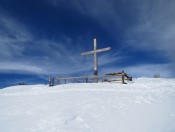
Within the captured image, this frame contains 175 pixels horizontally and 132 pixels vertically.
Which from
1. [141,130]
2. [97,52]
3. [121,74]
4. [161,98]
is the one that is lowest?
[141,130]

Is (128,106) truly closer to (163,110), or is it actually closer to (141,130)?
(163,110)

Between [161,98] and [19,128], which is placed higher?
[161,98]

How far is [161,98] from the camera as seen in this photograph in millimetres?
10156

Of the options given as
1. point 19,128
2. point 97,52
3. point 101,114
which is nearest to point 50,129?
point 19,128

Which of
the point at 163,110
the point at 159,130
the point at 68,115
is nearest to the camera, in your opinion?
the point at 159,130

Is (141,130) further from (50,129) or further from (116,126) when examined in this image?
(50,129)

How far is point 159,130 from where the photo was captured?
5.93 metres

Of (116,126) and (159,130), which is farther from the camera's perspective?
(116,126)

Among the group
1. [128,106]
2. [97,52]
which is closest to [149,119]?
[128,106]

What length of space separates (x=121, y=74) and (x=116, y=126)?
1252 cm

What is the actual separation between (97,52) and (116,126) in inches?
697

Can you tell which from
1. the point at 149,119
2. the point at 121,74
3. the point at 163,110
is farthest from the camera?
the point at 121,74

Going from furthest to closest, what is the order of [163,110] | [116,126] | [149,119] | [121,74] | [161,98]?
[121,74] < [161,98] < [163,110] < [149,119] < [116,126]

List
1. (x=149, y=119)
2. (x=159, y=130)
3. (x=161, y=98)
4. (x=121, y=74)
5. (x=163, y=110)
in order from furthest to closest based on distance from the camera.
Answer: (x=121, y=74) → (x=161, y=98) → (x=163, y=110) → (x=149, y=119) → (x=159, y=130)
